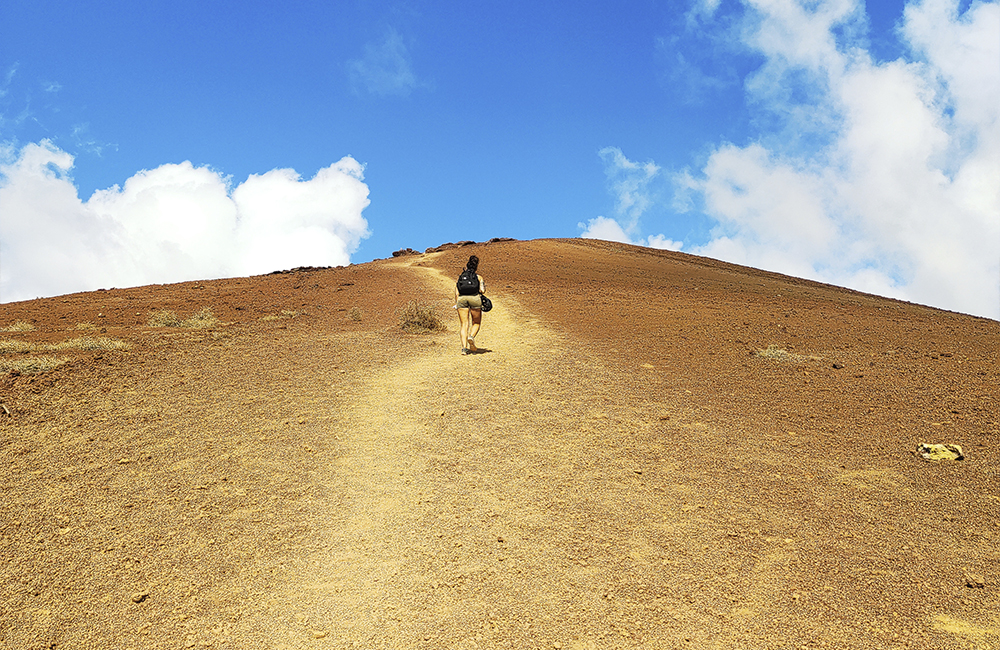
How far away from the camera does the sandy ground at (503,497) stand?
14.6ft

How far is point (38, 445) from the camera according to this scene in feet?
24.4

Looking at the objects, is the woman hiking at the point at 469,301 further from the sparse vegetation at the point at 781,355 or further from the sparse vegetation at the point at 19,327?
the sparse vegetation at the point at 19,327

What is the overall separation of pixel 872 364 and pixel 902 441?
3.97 m

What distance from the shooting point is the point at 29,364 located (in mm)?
10141

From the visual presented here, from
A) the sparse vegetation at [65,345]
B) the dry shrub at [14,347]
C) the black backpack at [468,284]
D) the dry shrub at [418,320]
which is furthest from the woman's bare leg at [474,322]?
the dry shrub at [14,347]

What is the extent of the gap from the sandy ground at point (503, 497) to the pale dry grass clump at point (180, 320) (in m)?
→ 2.29

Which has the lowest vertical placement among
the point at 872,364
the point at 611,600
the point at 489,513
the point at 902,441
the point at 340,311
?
the point at 611,600

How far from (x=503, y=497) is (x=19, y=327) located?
14.0 meters

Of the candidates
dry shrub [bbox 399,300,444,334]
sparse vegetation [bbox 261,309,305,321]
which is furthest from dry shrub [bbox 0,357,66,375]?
dry shrub [bbox 399,300,444,334]

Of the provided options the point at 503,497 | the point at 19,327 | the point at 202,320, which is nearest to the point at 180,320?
the point at 202,320

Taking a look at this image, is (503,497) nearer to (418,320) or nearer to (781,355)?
(781,355)

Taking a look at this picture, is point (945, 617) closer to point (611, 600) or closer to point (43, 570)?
point (611, 600)

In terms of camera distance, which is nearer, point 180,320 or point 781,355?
point 781,355

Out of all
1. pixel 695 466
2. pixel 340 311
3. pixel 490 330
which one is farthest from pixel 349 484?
pixel 340 311
